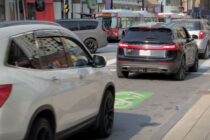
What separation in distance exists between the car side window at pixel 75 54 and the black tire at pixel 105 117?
2.41ft

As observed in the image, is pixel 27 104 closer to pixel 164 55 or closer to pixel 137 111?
pixel 137 111

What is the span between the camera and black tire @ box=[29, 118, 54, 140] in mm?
4927

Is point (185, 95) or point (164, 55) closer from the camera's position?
point (185, 95)

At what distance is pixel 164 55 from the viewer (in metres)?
13.9

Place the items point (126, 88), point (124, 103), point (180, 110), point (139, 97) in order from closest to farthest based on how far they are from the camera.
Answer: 1. point (180, 110)
2. point (124, 103)
3. point (139, 97)
4. point (126, 88)

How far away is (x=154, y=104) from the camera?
10391 millimetres

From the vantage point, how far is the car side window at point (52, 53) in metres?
5.49

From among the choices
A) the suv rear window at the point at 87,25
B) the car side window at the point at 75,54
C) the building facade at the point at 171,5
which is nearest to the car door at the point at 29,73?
the car side window at the point at 75,54

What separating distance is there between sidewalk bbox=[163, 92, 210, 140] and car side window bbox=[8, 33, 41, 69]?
270 centimetres

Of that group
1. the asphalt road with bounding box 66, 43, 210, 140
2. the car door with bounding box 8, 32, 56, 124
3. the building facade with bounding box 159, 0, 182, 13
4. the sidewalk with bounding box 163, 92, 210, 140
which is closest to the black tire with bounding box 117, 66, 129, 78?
the asphalt road with bounding box 66, 43, 210, 140

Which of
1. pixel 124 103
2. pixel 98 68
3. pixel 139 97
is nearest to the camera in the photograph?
pixel 98 68

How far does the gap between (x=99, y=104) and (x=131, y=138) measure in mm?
830

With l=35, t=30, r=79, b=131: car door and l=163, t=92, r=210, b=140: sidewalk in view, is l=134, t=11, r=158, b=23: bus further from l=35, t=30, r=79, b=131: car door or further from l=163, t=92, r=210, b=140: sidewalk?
l=35, t=30, r=79, b=131: car door

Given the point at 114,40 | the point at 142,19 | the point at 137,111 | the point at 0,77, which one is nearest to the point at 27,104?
the point at 0,77
